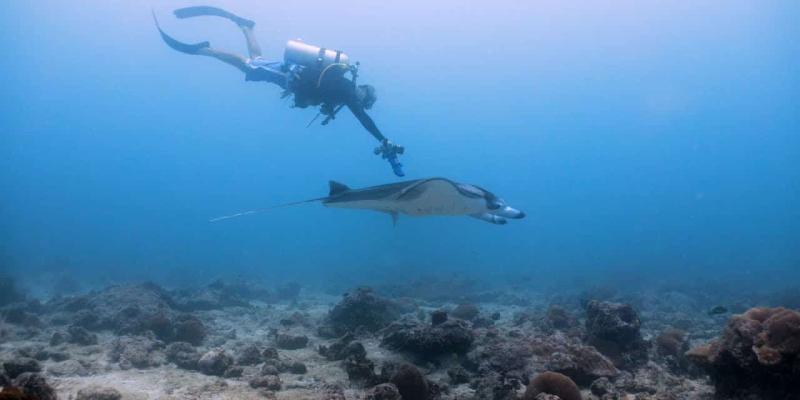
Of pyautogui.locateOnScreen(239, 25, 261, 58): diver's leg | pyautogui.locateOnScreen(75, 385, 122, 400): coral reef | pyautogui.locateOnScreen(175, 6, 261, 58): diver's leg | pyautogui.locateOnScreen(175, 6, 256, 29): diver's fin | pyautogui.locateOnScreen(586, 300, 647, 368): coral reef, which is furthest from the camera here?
pyautogui.locateOnScreen(175, 6, 256, 29): diver's fin

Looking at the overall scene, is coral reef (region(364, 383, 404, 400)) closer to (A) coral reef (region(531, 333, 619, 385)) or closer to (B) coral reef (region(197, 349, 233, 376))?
(A) coral reef (region(531, 333, 619, 385))

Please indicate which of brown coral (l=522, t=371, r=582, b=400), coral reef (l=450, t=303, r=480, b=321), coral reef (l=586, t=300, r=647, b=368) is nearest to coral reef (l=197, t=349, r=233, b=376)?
brown coral (l=522, t=371, r=582, b=400)

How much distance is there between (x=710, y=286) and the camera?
24.1 m

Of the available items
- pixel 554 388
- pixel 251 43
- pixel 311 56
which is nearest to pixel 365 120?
pixel 311 56

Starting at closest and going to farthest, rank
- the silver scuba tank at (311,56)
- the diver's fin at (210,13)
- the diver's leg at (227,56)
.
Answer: the silver scuba tank at (311,56)
the diver's leg at (227,56)
the diver's fin at (210,13)

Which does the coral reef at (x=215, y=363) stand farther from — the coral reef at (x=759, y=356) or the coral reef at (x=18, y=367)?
the coral reef at (x=759, y=356)

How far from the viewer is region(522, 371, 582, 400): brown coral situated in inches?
199

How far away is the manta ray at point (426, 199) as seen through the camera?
625 centimetres

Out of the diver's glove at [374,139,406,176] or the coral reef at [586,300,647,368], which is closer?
the coral reef at [586,300,647,368]

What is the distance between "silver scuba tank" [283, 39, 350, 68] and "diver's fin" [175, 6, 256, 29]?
3.07 m

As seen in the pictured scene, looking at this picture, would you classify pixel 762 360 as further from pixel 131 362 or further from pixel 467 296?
pixel 467 296

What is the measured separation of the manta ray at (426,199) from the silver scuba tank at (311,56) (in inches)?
188

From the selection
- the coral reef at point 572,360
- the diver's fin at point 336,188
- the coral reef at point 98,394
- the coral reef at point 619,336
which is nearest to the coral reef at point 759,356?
the coral reef at point 572,360

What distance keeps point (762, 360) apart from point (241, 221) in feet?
337
